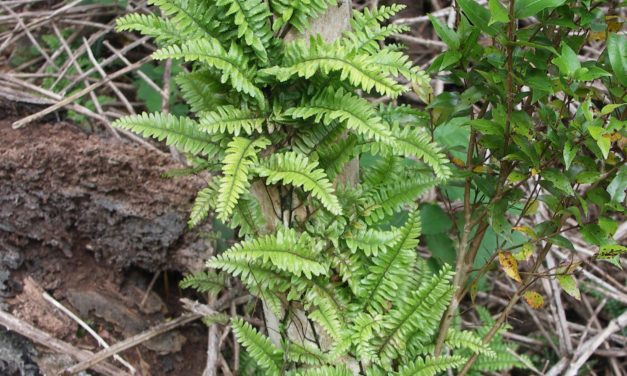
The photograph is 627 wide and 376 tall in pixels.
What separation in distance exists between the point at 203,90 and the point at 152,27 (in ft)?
0.95

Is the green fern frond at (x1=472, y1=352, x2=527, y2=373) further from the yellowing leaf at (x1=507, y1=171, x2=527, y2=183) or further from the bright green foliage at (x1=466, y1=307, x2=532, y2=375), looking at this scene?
the yellowing leaf at (x1=507, y1=171, x2=527, y2=183)

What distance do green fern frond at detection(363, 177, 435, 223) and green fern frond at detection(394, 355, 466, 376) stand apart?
1.91ft

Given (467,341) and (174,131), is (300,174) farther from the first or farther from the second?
(467,341)

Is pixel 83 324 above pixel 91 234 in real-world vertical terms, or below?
below

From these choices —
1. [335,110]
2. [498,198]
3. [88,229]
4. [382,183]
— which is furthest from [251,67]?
[88,229]

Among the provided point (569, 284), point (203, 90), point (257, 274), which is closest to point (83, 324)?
point (257, 274)

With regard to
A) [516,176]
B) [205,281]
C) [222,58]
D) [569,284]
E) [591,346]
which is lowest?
[591,346]

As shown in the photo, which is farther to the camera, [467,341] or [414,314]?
[467,341]

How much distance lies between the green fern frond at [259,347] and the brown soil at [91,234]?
684 millimetres

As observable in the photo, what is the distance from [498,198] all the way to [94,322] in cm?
197

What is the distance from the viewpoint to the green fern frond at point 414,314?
2.48 m

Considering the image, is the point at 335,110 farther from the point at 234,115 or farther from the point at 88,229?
the point at 88,229

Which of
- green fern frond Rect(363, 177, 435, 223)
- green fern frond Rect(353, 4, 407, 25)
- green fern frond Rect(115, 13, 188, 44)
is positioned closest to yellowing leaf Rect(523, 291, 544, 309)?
green fern frond Rect(363, 177, 435, 223)

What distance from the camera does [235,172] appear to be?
216cm
